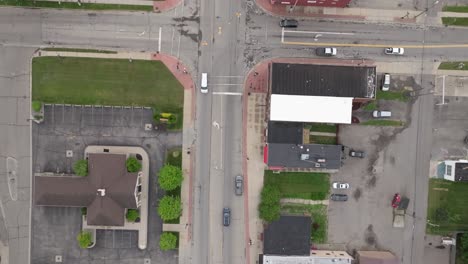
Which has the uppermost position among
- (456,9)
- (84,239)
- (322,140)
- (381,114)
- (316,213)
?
(456,9)

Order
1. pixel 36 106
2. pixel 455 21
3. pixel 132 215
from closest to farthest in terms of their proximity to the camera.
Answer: pixel 36 106, pixel 132 215, pixel 455 21

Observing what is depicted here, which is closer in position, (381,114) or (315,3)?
(315,3)

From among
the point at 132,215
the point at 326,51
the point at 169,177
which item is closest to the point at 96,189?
the point at 132,215

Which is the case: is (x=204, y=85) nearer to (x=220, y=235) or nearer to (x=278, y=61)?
(x=278, y=61)

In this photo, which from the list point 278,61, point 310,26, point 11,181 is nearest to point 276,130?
point 278,61

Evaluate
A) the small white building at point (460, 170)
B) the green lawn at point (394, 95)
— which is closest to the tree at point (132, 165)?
the green lawn at point (394, 95)

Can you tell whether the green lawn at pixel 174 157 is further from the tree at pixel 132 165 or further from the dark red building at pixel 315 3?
the dark red building at pixel 315 3

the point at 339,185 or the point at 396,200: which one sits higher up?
the point at 339,185

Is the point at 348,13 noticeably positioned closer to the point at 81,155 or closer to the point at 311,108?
the point at 311,108

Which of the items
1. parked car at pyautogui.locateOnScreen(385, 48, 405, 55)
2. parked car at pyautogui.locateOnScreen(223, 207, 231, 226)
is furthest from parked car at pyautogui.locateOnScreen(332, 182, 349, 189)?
parked car at pyautogui.locateOnScreen(385, 48, 405, 55)
